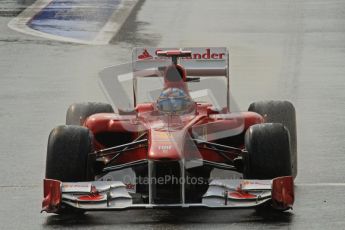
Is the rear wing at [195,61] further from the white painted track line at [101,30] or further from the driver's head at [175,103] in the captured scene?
the white painted track line at [101,30]

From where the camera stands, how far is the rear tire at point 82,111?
14734 millimetres

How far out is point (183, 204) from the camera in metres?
12.2

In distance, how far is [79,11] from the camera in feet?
100

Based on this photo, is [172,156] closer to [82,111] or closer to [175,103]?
[175,103]

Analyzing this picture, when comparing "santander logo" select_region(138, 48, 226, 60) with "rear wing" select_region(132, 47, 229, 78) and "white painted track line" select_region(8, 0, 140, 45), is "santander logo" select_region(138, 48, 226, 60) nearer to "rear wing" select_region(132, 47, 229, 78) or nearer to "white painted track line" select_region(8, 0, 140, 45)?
"rear wing" select_region(132, 47, 229, 78)

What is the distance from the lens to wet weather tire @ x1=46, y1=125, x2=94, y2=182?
1270cm

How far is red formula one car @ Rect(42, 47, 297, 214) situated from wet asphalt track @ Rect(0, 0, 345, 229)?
0.23 metres

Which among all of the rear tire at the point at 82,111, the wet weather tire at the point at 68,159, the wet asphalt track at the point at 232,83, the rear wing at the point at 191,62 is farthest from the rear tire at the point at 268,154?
the rear tire at the point at 82,111

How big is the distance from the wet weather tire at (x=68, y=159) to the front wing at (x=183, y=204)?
180 millimetres

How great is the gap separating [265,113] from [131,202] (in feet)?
9.00

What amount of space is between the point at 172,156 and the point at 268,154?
944mm

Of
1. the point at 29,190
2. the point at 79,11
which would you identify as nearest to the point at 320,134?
the point at 29,190
